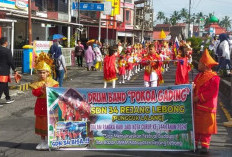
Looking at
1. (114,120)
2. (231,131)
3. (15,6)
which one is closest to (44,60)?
(114,120)

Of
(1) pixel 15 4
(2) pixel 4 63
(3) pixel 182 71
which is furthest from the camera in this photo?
(1) pixel 15 4

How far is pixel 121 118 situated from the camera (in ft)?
22.9

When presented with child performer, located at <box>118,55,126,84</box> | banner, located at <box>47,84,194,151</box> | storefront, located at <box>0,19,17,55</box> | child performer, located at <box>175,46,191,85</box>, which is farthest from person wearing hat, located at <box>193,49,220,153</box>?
storefront, located at <box>0,19,17,55</box>

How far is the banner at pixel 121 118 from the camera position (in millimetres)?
6828

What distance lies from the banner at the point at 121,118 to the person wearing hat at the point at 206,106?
0.14m

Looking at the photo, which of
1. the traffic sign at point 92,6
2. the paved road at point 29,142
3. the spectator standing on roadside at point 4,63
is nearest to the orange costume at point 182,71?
the paved road at point 29,142

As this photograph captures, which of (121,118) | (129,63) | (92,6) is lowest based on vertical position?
(121,118)

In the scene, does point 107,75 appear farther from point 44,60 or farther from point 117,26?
point 117,26

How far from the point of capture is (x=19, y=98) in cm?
1409

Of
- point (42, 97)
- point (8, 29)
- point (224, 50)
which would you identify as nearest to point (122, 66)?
point (224, 50)

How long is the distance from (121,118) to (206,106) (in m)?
1.34

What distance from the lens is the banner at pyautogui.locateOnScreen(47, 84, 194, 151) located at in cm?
683

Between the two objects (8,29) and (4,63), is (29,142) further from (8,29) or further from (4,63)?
(8,29)

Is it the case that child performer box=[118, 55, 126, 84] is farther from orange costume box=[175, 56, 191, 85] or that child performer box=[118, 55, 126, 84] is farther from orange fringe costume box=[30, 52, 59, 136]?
orange fringe costume box=[30, 52, 59, 136]
